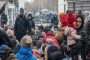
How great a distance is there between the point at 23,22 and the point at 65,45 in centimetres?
602

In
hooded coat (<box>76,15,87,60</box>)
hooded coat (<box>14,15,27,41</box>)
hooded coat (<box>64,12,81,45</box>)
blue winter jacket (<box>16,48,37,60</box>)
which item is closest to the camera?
blue winter jacket (<box>16,48,37,60</box>)

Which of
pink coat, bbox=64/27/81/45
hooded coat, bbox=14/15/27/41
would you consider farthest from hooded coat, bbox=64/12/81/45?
hooded coat, bbox=14/15/27/41

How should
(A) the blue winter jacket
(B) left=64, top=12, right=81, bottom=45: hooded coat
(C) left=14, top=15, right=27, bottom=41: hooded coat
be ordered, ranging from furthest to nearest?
(C) left=14, top=15, right=27, bottom=41: hooded coat → (B) left=64, top=12, right=81, bottom=45: hooded coat → (A) the blue winter jacket

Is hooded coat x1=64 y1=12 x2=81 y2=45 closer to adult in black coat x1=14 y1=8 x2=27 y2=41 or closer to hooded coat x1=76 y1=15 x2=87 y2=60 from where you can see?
hooded coat x1=76 y1=15 x2=87 y2=60

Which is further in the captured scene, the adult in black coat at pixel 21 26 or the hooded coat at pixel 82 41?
the adult in black coat at pixel 21 26

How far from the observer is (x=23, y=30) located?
18422mm

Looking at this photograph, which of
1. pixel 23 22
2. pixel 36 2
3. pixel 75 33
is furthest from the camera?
pixel 36 2

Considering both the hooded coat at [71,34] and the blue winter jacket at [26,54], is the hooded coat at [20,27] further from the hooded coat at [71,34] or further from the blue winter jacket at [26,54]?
the blue winter jacket at [26,54]

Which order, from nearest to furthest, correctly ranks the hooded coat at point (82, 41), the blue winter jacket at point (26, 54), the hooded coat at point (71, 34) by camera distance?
1. the blue winter jacket at point (26, 54)
2. the hooded coat at point (71, 34)
3. the hooded coat at point (82, 41)

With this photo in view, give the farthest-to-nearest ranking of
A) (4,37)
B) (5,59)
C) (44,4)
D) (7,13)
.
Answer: (44,4) → (7,13) → (4,37) → (5,59)

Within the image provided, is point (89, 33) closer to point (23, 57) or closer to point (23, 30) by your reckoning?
point (23, 57)

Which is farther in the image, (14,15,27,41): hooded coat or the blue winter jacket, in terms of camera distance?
(14,15,27,41): hooded coat

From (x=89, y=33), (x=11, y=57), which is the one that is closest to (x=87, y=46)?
(x=89, y=33)

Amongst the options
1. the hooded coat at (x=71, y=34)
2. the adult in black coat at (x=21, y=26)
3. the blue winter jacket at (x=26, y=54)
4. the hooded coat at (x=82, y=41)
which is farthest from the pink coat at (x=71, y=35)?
the adult in black coat at (x=21, y=26)
